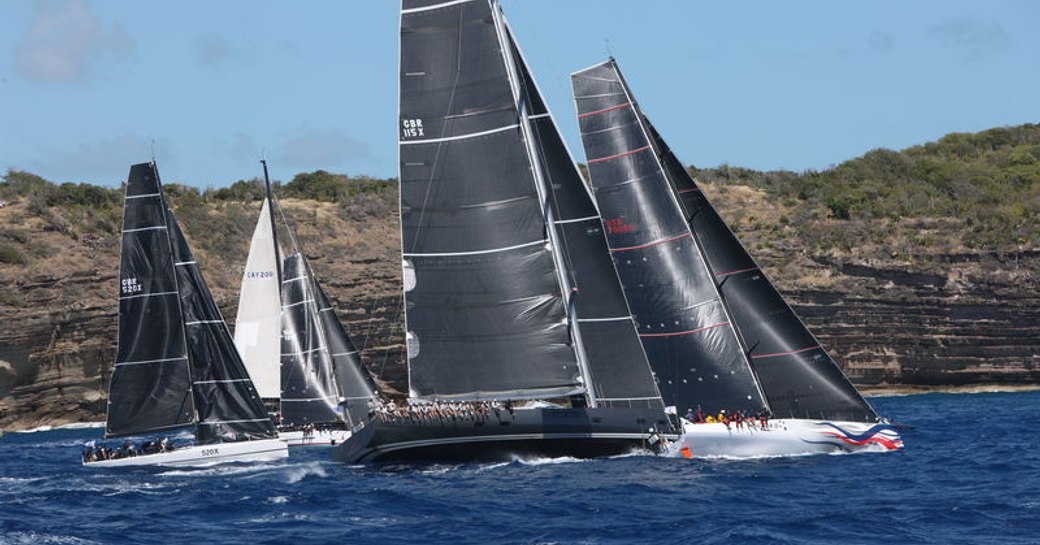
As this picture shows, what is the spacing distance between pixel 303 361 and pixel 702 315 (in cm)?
1683

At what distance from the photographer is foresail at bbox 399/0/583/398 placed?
33.7 metres

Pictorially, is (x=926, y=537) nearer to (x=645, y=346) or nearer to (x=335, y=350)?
(x=645, y=346)

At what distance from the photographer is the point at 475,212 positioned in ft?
111

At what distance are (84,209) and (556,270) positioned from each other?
53144mm

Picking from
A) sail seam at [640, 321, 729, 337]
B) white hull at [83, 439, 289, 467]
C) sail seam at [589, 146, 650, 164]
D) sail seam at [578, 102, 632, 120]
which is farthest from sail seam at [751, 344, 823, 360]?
white hull at [83, 439, 289, 467]

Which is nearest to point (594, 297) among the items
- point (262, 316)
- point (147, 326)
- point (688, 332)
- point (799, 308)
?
point (688, 332)

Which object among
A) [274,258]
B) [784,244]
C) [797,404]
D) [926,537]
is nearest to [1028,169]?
[784,244]

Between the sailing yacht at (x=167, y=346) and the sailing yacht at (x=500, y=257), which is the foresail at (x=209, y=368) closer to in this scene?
the sailing yacht at (x=167, y=346)

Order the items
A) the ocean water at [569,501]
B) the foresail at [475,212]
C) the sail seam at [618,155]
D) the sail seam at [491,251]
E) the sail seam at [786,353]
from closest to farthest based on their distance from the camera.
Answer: the ocean water at [569,501]
the sail seam at [491,251]
the foresail at [475,212]
the sail seam at [786,353]
the sail seam at [618,155]

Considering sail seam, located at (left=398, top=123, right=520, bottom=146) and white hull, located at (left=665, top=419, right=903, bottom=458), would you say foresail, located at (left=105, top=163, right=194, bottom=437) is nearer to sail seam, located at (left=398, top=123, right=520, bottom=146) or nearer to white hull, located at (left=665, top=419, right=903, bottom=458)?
sail seam, located at (left=398, top=123, right=520, bottom=146)

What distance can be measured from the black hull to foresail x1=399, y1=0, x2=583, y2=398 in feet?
2.31

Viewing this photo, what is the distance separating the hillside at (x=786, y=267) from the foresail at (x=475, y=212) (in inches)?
1293

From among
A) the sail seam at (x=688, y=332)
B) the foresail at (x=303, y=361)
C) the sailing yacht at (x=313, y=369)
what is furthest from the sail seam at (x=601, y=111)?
the foresail at (x=303, y=361)

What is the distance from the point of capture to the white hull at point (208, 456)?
4044 cm
